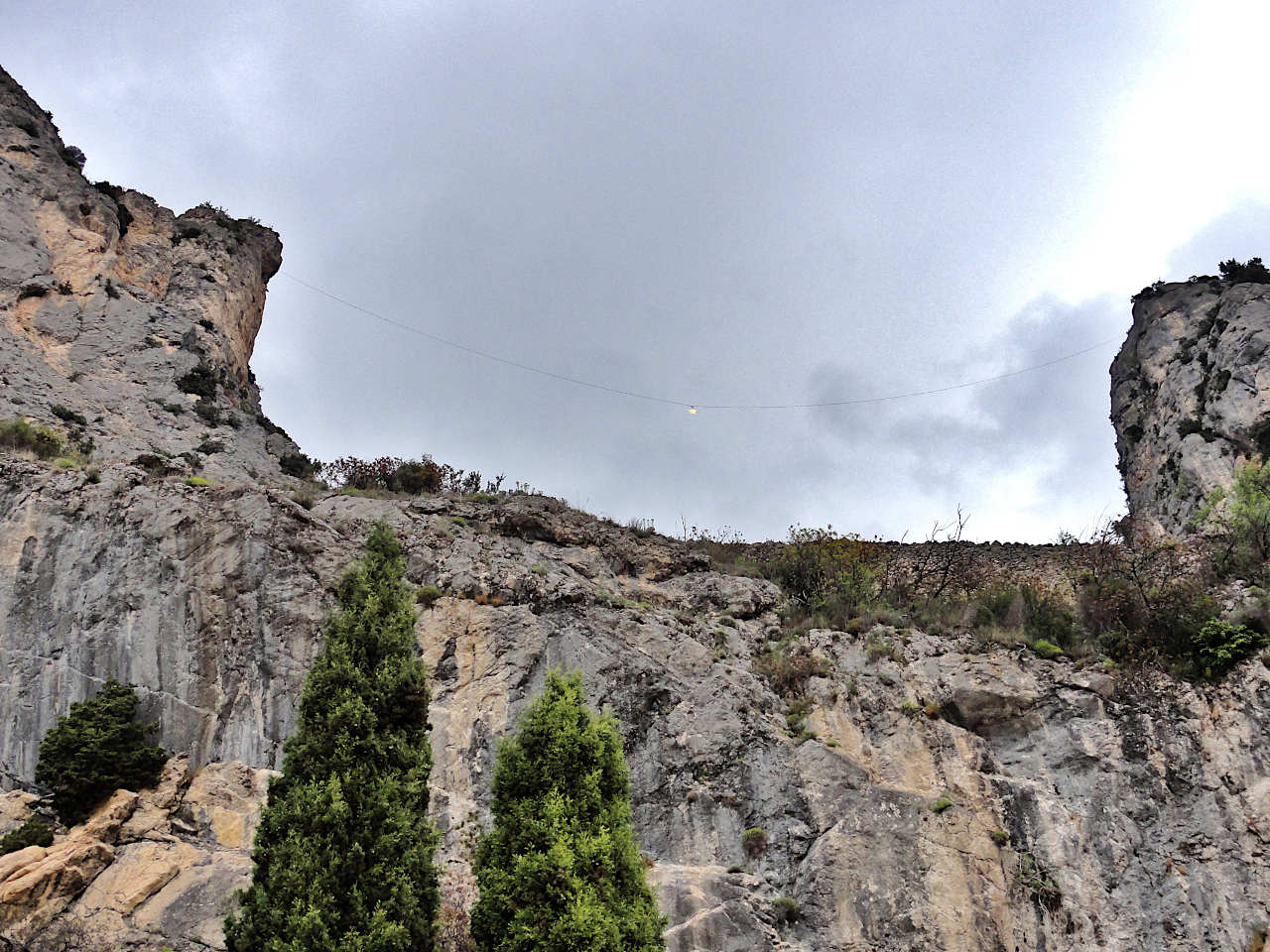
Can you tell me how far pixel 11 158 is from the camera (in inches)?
1273

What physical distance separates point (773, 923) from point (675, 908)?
1734 mm

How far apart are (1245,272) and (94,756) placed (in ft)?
142

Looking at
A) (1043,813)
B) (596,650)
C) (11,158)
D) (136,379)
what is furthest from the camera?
(11,158)

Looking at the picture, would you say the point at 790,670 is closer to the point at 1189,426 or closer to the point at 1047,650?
the point at 1047,650

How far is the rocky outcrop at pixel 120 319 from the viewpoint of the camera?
26.3 meters

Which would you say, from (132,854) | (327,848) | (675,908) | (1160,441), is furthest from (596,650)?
(1160,441)

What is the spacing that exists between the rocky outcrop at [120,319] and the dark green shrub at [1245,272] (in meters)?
39.1

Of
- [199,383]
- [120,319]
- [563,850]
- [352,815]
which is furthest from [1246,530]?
[120,319]

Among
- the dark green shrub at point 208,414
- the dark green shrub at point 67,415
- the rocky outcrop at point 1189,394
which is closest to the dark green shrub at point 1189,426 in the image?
the rocky outcrop at point 1189,394

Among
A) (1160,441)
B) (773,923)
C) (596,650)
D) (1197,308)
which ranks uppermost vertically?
(1197,308)

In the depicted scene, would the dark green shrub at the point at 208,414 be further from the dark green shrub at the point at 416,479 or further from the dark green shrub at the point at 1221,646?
the dark green shrub at the point at 1221,646

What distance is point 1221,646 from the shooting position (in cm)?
1758

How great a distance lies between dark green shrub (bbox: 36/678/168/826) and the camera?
15078 millimetres

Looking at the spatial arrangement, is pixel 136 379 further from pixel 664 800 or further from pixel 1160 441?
pixel 1160 441
